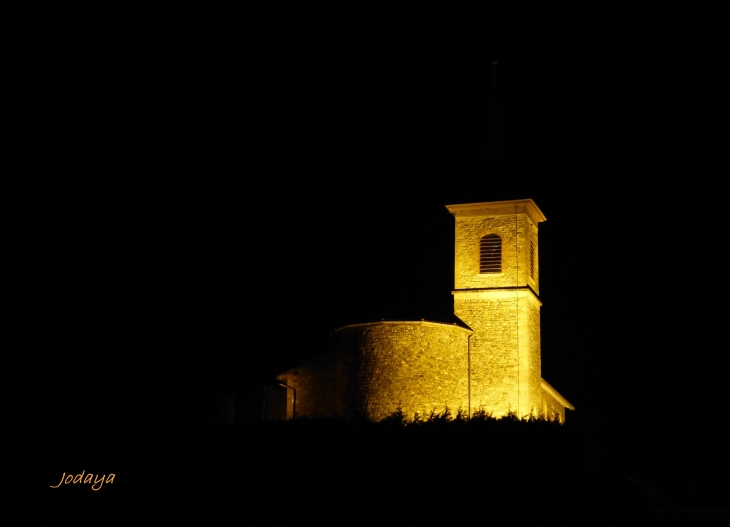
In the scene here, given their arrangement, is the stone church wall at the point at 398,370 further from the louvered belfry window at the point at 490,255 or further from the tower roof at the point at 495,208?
the tower roof at the point at 495,208

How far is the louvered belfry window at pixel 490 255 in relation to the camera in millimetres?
36188

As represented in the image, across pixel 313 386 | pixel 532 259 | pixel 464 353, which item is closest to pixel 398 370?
pixel 464 353

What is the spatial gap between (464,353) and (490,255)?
3.78 m

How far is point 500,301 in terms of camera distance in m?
35.7

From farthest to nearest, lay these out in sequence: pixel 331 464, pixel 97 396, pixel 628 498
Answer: pixel 97 396
pixel 628 498
pixel 331 464

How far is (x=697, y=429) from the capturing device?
48.0 meters

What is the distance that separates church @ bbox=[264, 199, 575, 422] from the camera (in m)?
32.5

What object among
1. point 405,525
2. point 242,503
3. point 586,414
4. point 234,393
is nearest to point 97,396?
point 234,393

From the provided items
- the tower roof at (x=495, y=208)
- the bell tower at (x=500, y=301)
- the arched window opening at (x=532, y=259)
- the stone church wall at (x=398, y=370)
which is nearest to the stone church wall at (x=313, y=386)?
the stone church wall at (x=398, y=370)

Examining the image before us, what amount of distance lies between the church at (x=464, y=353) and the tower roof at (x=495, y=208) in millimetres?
31

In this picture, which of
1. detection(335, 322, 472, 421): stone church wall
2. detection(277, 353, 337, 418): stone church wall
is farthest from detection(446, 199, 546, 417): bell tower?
detection(277, 353, 337, 418): stone church wall

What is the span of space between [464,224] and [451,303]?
97.5 inches

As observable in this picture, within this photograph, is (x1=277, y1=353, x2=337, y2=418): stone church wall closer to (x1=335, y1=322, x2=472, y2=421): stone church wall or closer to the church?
the church

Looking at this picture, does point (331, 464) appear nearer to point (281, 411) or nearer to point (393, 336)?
point (393, 336)
